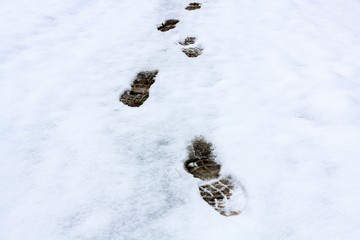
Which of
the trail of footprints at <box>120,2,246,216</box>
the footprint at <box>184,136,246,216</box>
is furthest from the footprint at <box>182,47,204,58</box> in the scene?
the footprint at <box>184,136,246,216</box>

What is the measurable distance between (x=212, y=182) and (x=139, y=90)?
3.79ft

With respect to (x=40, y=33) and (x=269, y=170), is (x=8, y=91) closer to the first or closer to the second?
(x=40, y=33)

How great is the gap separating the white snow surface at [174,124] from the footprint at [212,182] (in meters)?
0.05

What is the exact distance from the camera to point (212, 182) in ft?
6.29

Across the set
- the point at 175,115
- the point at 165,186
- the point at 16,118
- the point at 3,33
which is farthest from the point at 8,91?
the point at 165,186

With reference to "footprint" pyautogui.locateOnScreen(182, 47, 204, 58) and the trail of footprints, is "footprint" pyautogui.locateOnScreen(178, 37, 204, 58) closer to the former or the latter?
"footprint" pyautogui.locateOnScreen(182, 47, 204, 58)

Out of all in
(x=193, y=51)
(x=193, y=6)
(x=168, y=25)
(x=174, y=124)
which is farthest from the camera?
(x=193, y=6)

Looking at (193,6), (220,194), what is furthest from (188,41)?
(220,194)

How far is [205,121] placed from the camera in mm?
2334

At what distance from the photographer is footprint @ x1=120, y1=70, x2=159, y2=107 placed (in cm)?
258

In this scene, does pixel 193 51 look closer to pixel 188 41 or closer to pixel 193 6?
pixel 188 41

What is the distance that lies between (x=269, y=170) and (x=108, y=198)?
97cm

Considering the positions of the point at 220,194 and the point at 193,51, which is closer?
the point at 220,194

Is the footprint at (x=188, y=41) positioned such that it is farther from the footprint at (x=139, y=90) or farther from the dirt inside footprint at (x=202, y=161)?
the dirt inside footprint at (x=202, y=161)
